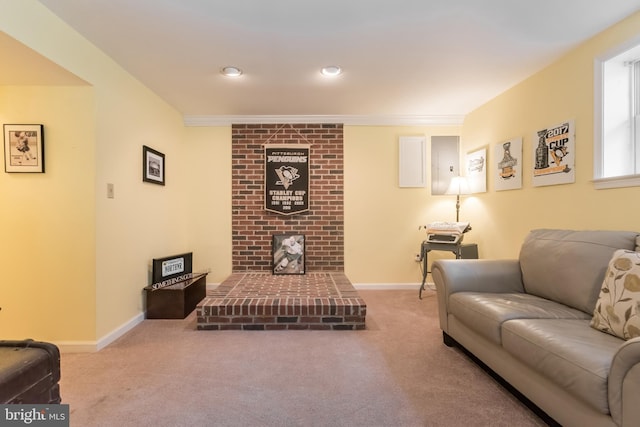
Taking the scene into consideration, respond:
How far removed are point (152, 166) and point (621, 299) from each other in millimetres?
3603

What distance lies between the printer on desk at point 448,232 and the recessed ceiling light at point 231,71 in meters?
2.58

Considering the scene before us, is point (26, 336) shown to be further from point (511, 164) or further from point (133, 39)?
point (511, 164)

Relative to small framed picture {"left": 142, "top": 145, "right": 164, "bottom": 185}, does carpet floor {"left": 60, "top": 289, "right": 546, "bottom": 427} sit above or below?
below

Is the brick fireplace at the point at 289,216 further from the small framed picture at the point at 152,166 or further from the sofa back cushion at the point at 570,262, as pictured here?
the sofa back cushion at the point at 570,262

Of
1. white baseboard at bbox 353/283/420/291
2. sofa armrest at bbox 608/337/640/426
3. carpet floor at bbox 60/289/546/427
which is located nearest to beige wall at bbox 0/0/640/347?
carpet floor at bbox 60/289/546/427

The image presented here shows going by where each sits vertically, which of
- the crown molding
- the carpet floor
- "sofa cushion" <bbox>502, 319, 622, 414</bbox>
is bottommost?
the carpet floor

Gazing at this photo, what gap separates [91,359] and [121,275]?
672mm

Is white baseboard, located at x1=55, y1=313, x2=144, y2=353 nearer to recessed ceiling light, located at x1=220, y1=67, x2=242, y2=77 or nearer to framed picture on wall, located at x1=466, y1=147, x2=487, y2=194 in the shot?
recessed ceiling light, located at x1=220, y1=67, x2=242, y2=77

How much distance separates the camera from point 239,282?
3.34 metres

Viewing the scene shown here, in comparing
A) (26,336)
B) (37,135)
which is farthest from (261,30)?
(26,336)

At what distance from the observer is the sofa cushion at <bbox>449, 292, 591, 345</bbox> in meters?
1.69

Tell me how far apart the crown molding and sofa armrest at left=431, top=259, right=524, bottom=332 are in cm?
222

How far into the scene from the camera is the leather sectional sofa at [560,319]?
44.9 inches

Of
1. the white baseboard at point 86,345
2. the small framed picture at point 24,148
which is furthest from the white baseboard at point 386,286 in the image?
the small framed picture at point 24,148
